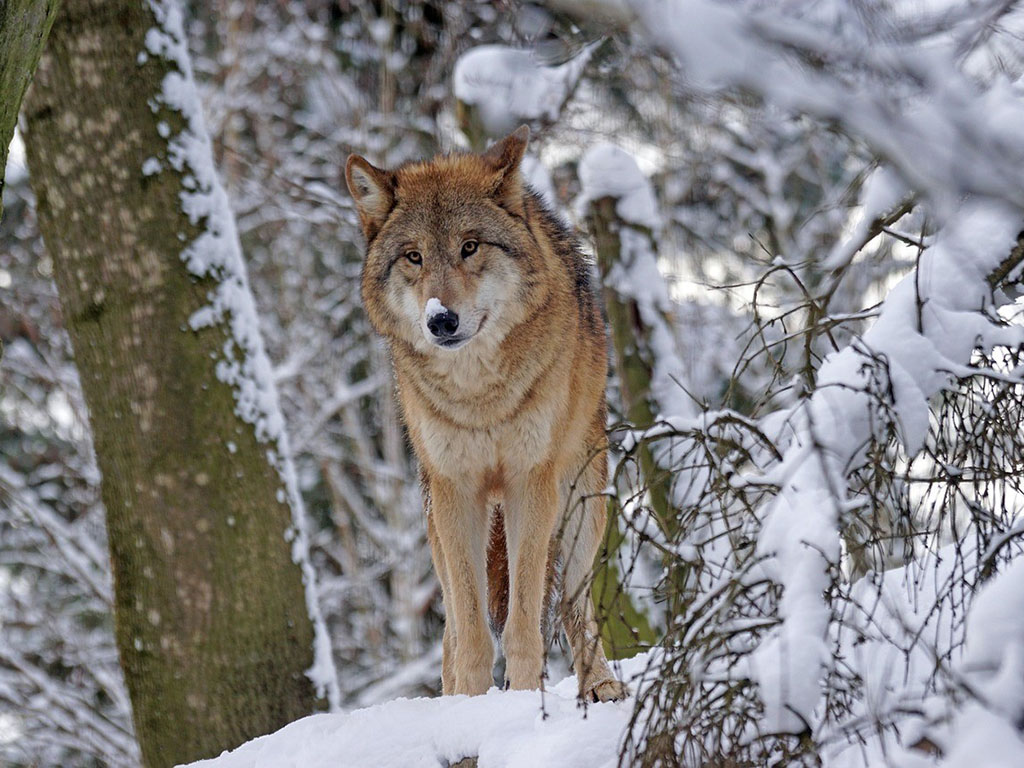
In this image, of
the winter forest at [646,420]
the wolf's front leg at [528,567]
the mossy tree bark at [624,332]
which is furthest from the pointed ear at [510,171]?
the mossy tree bark at [624,332]

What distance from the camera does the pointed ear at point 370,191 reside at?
489cm

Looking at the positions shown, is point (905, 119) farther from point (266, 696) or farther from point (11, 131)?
point (266, 696)

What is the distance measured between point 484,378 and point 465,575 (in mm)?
867

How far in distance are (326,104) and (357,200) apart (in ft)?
35.3

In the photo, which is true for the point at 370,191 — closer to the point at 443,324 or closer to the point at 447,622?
the point at 443,324

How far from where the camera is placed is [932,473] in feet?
9.44

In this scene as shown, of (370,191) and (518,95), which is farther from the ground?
(518,95)

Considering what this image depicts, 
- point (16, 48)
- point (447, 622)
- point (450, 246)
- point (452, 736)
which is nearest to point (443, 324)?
point (450, 246)

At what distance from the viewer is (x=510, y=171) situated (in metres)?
4.90

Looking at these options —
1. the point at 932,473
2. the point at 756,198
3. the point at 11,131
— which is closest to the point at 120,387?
the point at 11,131

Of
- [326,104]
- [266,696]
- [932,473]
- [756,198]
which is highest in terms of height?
[326,104]

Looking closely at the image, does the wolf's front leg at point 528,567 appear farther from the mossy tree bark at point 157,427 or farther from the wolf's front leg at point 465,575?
the mossy tree bark at point 157,427

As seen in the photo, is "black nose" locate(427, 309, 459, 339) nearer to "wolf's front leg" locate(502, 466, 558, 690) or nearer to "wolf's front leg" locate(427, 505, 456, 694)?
"wolf's front leg" locate(502, 466, 558, 690)

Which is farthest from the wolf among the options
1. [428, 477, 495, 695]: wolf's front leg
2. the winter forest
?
the winter forest
